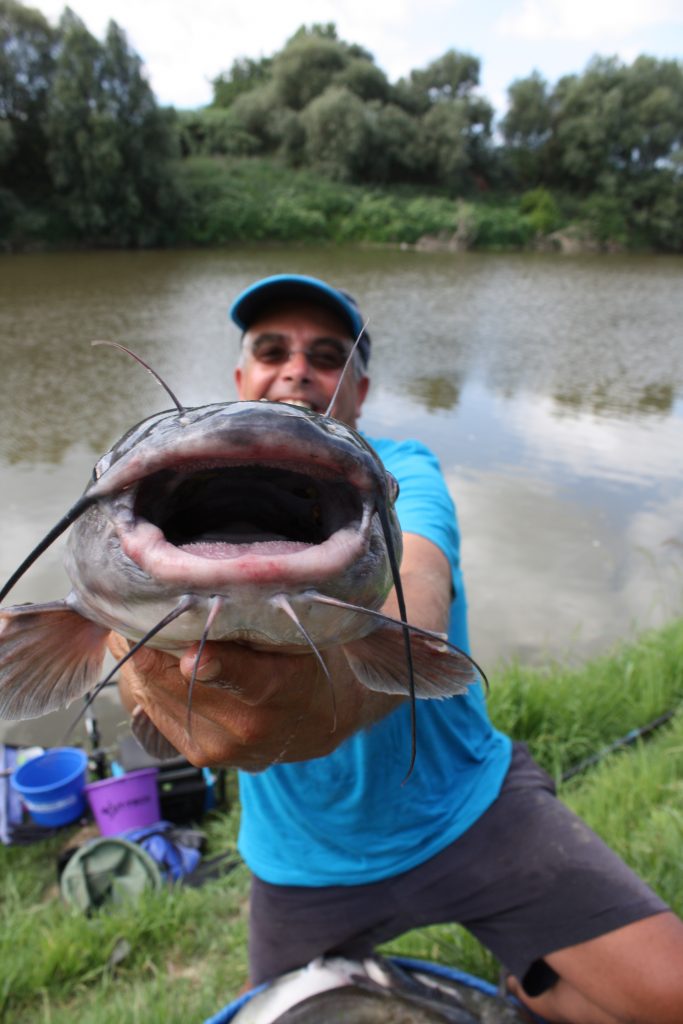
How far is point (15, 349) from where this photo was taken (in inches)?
420

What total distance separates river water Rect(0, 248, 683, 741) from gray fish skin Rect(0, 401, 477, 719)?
2941mm

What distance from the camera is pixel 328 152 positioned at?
40.3 m

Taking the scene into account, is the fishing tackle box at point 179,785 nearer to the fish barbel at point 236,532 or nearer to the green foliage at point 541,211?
the fish barbel at point 236,532

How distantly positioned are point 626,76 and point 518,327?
44.4 meters

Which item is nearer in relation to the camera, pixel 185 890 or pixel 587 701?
pixel 185 890

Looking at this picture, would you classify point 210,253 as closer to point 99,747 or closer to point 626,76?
point 99,747

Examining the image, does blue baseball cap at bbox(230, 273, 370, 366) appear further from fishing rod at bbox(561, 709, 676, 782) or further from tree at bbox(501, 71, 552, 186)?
tree at bbox(501, 71, 552, 186)

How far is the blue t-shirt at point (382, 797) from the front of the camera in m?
1.57

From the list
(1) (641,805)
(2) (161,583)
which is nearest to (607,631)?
(1) (641,805)

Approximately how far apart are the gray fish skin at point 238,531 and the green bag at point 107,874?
1833mm

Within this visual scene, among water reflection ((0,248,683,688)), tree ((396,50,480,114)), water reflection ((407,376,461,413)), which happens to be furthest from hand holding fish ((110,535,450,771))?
tree ((396,50,480,114))

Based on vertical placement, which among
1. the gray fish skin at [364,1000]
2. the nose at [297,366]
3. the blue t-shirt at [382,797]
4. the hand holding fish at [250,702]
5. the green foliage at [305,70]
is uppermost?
the green foliage at [305,70]

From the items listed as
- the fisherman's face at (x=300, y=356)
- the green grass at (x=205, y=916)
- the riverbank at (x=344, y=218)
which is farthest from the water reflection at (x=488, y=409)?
the riverbank at (x=344, y=218)

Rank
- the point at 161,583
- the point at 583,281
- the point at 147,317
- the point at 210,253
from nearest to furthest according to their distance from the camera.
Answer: the point at 161,583 < the point at 147,317 < the point at 583,281 < the point at 210,253
